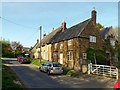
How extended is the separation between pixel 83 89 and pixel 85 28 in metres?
20.4

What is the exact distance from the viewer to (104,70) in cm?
2464

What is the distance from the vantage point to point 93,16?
129ft

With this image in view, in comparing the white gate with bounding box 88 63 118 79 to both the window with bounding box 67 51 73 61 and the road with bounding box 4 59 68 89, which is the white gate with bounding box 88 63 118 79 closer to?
the road with bounding box 4 59 68 89

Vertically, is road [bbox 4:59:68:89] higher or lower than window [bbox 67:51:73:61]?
lower

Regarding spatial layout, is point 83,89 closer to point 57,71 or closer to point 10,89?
point 10,89

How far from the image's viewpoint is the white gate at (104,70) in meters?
23.3

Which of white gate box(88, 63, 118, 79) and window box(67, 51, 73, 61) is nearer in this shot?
white gate box(88, 63, 118, 79)

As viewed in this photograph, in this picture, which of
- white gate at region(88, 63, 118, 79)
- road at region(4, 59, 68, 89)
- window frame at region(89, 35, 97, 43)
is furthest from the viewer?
Answer: window frame at region(89, 35, 97, 43)

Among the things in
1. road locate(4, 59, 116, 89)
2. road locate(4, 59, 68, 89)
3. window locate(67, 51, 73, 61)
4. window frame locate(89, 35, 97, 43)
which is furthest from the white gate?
window frame locate(89, 35, 97, 43)

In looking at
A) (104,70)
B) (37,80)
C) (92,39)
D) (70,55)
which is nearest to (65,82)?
(37,80)

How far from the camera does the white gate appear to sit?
76.3ft

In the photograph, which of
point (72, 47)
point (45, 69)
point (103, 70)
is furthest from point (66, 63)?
point (103, 70)

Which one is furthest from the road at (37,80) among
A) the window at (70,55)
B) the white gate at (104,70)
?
the window at (70,55)

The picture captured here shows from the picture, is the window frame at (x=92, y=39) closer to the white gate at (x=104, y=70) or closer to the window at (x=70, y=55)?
the window at (x=70, y=55)
